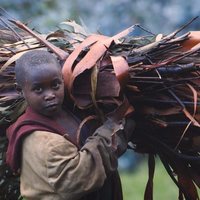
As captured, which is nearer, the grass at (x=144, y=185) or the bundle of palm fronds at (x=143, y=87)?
the bundle of palm fronds at (x=143, y=87)

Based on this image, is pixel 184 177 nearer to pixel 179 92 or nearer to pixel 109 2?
pixel 179 92

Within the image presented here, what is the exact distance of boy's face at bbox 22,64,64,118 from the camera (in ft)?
10.2

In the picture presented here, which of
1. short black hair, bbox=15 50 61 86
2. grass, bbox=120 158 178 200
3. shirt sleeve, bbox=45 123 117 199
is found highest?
short black hair, bbox=15 50 61 86

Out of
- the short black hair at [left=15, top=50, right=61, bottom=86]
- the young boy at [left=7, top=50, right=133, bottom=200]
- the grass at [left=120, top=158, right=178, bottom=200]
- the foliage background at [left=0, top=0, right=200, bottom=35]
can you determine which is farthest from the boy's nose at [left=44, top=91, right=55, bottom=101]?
the foliage background at [left=0, top=0, right=200, bottom=35]

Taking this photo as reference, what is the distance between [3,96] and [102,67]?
478mm

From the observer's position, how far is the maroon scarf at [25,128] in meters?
3.15

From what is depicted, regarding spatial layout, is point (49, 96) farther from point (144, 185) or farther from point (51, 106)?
point (144, 185)

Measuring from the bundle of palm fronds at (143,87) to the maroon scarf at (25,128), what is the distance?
155 millimetres

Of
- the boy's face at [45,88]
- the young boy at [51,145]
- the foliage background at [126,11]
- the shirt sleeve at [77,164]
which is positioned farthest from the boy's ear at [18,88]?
the foliage background at [126,11]

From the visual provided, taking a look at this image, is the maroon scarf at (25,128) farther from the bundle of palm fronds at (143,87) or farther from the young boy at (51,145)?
the bundle of palm fronds at (143,87)

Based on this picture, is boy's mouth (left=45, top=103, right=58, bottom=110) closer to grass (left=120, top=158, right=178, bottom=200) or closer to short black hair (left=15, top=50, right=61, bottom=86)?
short black hair (left=15, top=50, right=61, bottom=86)

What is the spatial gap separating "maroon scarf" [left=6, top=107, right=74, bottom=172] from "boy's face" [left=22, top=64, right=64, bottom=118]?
0.12 ft

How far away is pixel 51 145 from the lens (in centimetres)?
308

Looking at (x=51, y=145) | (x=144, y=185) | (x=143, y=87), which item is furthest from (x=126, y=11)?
(x=51, y=145)
